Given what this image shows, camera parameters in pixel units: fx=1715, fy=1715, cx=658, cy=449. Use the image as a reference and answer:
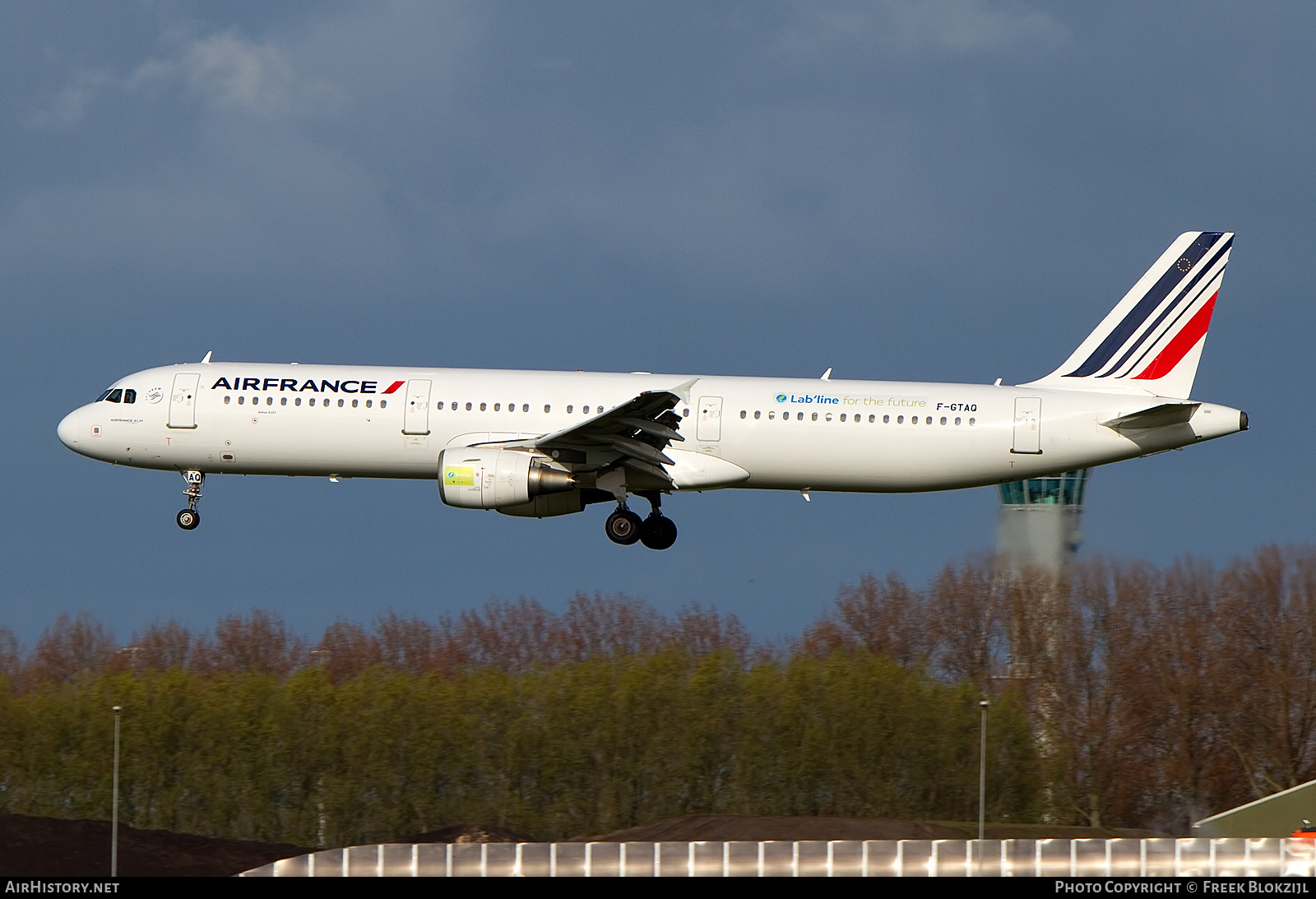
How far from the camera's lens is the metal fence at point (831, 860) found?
103ft

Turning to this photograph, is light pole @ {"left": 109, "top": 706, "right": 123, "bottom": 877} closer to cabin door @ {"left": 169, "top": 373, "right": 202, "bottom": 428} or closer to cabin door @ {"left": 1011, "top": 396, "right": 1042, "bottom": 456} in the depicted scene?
cabin door @ {"left": 169, "top": 373, "right": 202, "bottom": 428}

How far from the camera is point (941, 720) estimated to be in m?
61.3

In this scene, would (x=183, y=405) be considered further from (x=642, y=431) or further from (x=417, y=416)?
(x=642, y=431)

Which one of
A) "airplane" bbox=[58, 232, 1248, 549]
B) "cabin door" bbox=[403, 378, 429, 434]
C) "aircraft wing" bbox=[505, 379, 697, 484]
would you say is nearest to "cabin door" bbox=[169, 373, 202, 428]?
"airplane" bbox=[58, 232, 1248, 549]

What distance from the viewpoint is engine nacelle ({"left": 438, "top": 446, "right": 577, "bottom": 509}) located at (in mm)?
37688

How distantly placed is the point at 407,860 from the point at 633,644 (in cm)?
4285

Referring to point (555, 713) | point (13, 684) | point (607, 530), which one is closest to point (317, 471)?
point (607, 530)

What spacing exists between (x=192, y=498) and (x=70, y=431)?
11.0 ft

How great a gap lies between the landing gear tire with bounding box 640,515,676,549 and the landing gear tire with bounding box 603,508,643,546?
0.30m

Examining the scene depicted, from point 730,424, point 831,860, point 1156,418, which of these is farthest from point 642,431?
point 1156,418

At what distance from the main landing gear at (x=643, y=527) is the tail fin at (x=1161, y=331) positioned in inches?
375

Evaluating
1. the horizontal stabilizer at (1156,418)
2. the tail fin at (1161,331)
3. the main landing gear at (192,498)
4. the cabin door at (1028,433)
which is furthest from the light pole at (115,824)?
the horizontal stabilizer at (1156,418)

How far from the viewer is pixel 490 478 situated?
37719 mm
